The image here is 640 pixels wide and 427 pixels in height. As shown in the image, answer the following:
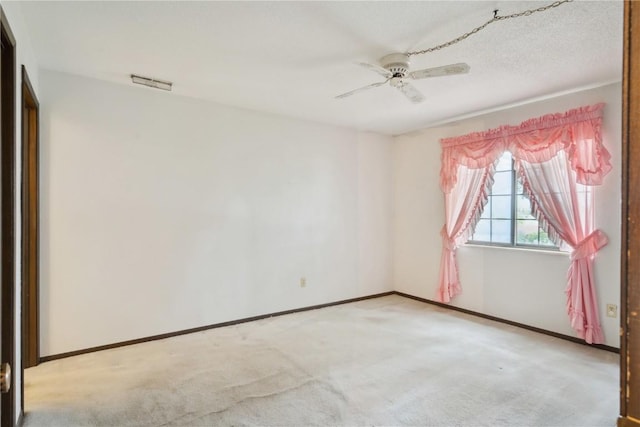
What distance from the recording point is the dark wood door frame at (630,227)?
0.49m

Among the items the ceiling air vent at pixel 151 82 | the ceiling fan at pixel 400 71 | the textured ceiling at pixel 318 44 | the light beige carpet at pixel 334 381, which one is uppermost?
the textured ceiling at pixel 318 44

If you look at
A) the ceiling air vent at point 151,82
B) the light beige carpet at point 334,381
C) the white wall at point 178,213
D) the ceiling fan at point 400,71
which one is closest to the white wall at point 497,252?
the light beige carpet at point 334,381

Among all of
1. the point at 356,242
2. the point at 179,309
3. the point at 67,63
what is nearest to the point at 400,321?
the point at 356,242

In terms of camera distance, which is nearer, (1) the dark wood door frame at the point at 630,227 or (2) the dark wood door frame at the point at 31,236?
(1) the dark wood door frame at the point at 630,227

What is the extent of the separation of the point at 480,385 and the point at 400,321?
1494mm

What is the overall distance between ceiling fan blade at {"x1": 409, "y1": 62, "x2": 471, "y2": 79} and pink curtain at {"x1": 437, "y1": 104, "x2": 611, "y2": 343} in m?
1.78

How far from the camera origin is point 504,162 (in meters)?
4.02

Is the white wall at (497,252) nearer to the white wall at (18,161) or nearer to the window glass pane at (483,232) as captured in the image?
the window glass pane at (483,232)

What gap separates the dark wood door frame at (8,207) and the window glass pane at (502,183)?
428 cm

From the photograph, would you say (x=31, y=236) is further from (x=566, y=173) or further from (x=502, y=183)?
(x=566, y=173)

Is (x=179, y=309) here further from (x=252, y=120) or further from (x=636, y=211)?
(x=636, y=211)

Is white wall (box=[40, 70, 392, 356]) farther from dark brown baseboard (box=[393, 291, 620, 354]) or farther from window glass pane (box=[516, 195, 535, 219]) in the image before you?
window glass pane (box=[516, 195, 535, 219])

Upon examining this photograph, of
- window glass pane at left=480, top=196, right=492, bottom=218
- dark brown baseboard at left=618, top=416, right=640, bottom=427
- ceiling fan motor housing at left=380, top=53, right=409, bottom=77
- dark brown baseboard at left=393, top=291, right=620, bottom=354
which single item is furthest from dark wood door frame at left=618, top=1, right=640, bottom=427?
window glass pane at left=480, top=196, right=492, bottom=218

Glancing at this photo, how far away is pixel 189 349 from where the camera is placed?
3.19m
